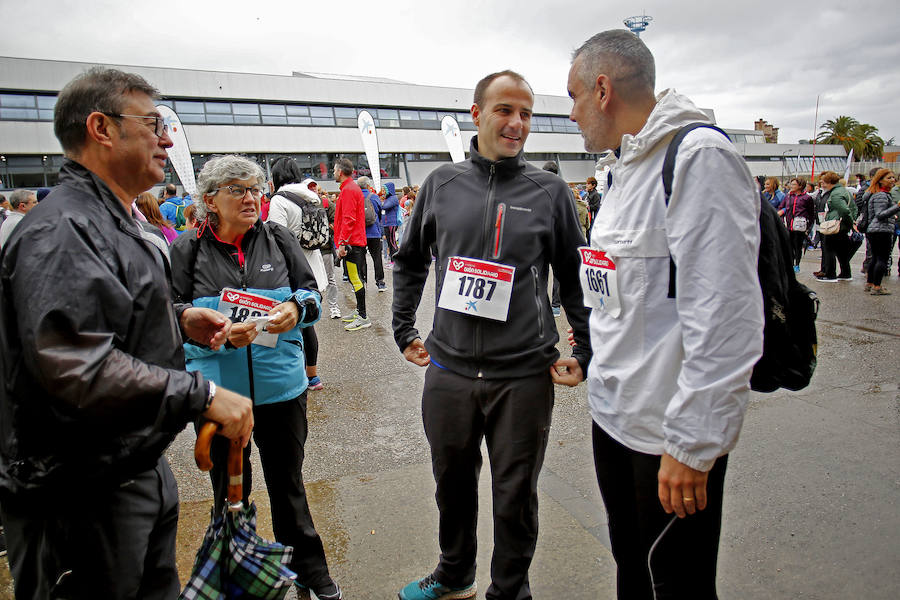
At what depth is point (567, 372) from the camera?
2355 mm

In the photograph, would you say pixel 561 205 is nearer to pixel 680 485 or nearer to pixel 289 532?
pixel 680 485

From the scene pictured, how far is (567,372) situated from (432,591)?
1170 mm

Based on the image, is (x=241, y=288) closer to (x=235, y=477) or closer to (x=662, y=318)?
(x=235, y=477)

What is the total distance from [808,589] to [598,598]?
933 mm

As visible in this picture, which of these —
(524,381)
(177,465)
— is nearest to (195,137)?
(177,465)

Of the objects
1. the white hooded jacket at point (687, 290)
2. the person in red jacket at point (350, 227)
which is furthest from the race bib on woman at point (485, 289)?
the person in red jacket at point (350, 227)

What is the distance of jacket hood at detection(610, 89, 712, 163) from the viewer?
1.61m

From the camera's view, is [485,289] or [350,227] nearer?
[485,289]

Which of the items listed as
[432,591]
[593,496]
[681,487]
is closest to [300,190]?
[593,496]

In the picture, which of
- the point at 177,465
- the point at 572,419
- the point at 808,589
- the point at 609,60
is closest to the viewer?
the point at 609,60

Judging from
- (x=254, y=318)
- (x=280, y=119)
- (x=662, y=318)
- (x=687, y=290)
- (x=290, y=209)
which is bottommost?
(x=254, y=318)

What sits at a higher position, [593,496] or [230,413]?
[230,413]

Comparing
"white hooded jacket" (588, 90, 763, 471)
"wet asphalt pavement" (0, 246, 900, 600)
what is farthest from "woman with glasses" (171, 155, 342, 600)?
"white hooded jacket" (588, 90, 763, 471)

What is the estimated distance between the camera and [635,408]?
5.67 ft
